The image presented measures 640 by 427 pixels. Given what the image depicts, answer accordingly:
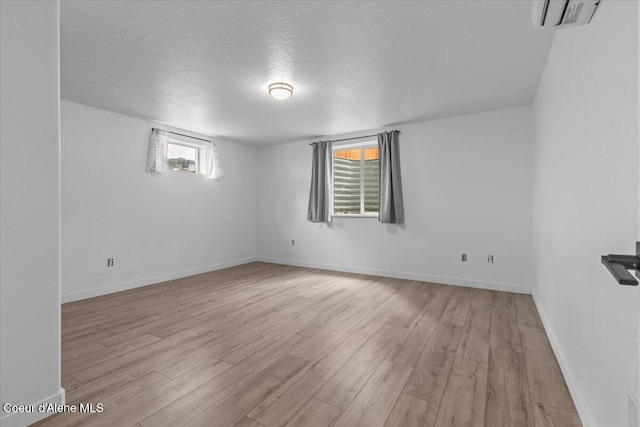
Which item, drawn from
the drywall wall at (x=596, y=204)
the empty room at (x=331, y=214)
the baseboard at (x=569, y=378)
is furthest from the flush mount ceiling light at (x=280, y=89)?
the baseboard at (x=569, y=378)

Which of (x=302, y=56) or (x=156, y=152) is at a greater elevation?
(x=302, y=56)

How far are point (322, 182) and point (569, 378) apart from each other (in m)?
4.00

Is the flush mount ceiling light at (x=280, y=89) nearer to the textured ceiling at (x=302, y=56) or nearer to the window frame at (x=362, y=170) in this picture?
the textured ceiling at (x=302, y=56)

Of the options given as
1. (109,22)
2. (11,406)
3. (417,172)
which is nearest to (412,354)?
(11,406)

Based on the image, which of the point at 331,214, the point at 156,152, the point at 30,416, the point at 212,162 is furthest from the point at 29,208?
the point at 331,214

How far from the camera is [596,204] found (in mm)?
1296

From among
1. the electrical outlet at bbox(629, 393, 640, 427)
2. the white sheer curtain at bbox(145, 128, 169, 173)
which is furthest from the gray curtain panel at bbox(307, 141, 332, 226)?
the electrical outlet at bbox(629, 393, 640, 427)

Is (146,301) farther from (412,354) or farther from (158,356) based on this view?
(412,354)

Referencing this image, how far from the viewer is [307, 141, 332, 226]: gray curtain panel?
5.12 m

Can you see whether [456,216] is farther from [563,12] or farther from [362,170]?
[563,12]

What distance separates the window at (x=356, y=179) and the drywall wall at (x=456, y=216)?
0.86 feet

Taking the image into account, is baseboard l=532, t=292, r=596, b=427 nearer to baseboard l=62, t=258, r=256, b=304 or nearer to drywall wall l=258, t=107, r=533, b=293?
drywall wall l=258, t=107, r=533, b=293

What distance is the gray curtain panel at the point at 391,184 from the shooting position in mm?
4418

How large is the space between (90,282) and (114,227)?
28.8 inches
